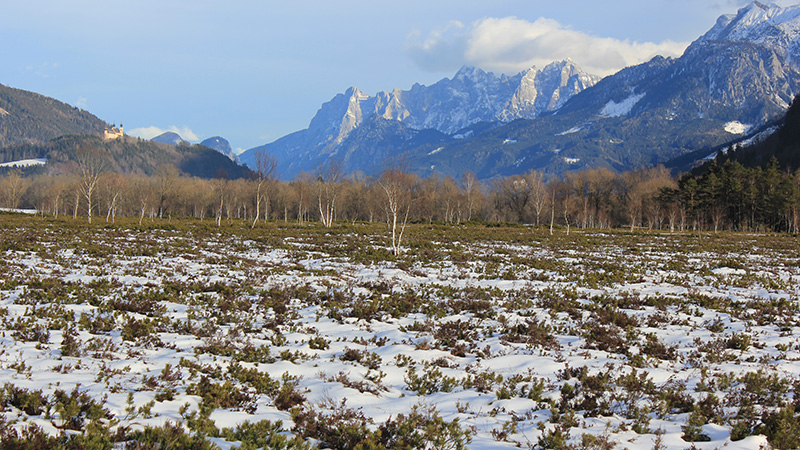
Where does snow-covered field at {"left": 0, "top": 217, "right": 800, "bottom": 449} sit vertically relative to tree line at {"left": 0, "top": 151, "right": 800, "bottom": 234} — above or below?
below

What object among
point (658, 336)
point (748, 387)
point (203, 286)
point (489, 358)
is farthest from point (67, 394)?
point (658, 336)

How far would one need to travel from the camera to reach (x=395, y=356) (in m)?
8.63

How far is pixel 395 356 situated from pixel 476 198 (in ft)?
350

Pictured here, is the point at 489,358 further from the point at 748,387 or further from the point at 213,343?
the point at 213,343

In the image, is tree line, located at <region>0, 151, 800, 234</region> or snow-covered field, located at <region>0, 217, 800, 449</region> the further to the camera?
tree line, located at <region>0, 151, 800, 234</region>

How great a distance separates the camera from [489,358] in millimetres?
8703

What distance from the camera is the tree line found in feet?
234

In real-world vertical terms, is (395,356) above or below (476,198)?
below

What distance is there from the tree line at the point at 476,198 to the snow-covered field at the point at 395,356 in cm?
4384

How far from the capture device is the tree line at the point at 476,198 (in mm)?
71438

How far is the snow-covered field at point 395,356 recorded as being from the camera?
5625 mm

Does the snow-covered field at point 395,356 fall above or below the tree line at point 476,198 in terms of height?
below

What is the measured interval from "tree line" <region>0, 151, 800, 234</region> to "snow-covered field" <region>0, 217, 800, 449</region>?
43844 mm

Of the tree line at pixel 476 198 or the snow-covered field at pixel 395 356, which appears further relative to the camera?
the tree line at pixel 476 198
